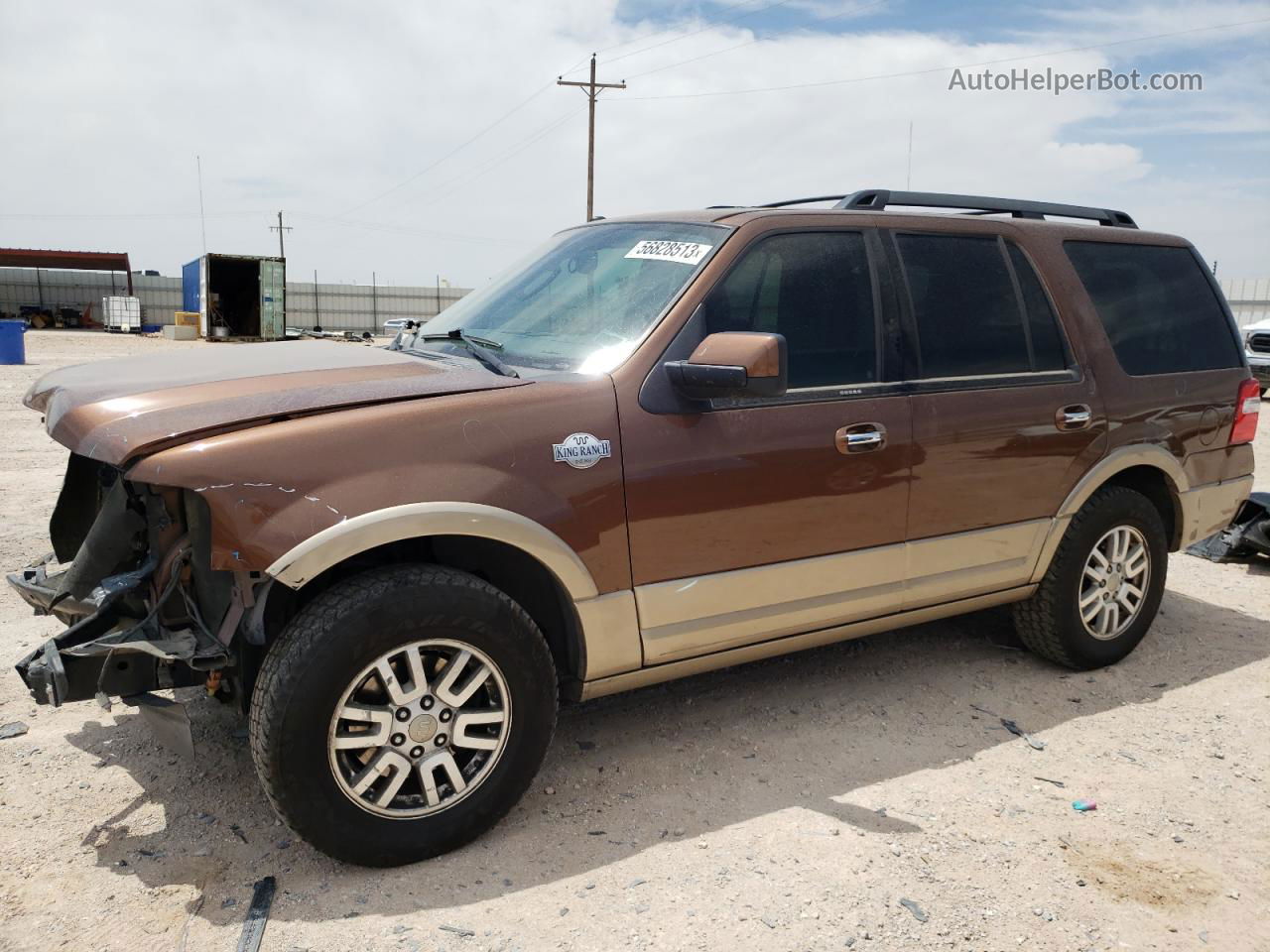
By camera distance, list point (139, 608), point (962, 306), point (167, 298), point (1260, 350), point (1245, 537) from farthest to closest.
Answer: point (167, 298) → point (1260, 350) → point (1245, 537) → point (962, 306) → point (139, 608)

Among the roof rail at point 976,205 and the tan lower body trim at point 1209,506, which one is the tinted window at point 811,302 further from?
the tan lower body trim at point 1209,506

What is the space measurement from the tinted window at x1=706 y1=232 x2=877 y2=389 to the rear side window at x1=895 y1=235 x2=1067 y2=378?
26cm

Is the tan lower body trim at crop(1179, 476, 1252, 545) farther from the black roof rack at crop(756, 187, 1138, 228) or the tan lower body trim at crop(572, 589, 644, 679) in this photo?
the tan lower body trim at crop(572, 589, 644, 679)

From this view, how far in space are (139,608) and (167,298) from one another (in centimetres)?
4447

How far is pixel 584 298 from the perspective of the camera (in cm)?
362

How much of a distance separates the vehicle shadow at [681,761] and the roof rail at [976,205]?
204cm

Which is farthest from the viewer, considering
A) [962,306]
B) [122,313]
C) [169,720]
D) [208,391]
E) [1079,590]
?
[122,313]

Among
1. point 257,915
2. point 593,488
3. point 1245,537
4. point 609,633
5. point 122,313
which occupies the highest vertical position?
point 122,313

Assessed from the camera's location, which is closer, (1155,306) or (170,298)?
(1155,306)

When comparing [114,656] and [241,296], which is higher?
[241,296]

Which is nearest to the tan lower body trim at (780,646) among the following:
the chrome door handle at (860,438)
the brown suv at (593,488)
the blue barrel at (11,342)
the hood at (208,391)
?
the brown suv at (593,488)

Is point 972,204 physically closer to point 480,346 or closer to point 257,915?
point 480,346

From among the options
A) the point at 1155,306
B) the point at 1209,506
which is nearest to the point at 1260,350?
the point at 1209,506

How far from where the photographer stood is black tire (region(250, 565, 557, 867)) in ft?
8.79
